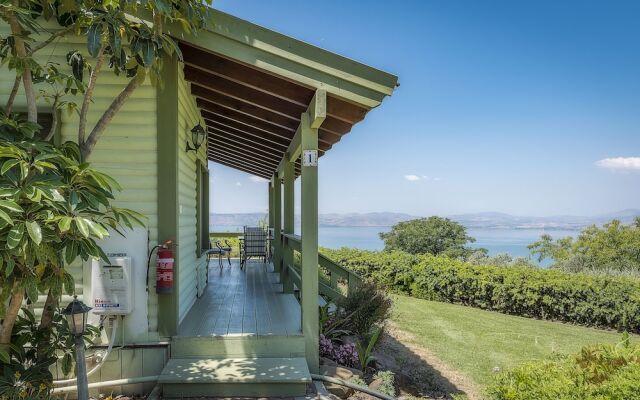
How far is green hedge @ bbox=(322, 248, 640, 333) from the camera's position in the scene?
8.88 m

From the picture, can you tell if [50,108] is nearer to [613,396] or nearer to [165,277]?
[165,277]

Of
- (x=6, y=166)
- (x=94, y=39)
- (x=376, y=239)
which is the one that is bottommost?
(x=376, y=239)

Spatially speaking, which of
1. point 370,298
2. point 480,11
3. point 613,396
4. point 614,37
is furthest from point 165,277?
point 614,37

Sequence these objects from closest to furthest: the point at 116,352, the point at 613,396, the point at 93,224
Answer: the point at 613,396, the point at 93,224, the point at 116,352

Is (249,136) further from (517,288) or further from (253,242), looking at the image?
(517,288)

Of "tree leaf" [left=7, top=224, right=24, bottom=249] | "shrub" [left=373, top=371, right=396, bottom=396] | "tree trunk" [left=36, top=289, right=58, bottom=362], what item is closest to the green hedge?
"shrub" [left=373, top=371, right=396, bottom=396]

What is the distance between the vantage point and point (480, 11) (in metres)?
21.8

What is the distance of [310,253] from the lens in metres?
4.13

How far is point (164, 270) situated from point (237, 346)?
100cm

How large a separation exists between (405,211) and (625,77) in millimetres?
128387

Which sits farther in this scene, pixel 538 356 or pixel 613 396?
pixel 538 356

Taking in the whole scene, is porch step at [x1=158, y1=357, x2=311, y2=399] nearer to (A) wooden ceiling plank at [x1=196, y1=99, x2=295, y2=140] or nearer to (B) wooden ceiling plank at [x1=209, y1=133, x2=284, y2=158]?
(A) wooden ceiling plank at [x1=196, y1=99, x2=295, y2=140]

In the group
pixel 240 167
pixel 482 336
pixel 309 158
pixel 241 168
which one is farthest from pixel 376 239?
pixel 309 158

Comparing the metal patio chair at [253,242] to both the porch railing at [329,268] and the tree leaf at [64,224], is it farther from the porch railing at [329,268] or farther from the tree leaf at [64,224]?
the tree leaf at [64,224]
